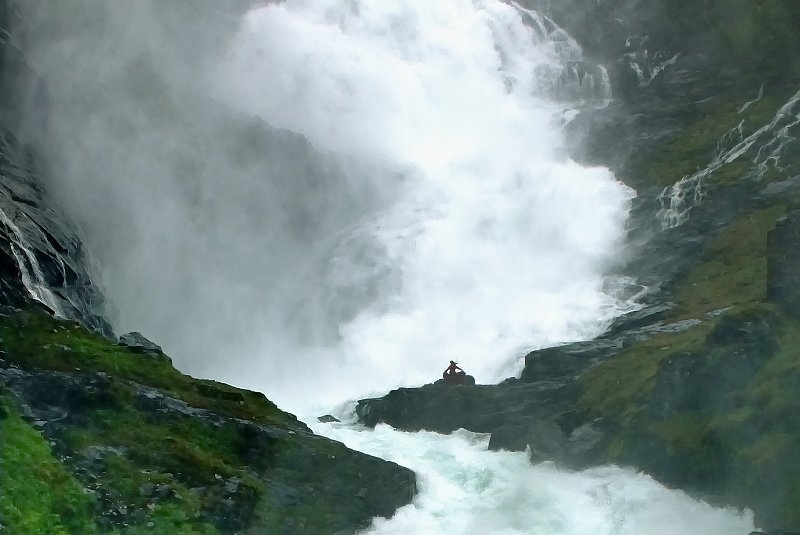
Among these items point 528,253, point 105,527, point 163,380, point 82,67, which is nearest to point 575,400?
point 163,380

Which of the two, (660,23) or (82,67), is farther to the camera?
(660,23)

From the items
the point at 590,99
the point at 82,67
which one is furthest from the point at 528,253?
the point at 82,67

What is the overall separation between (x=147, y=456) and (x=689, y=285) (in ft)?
112

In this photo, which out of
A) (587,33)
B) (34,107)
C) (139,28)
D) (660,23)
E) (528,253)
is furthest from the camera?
(587,33)

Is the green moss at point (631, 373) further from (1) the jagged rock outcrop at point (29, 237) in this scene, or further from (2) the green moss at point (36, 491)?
(1) the jagged rock outcrop at point (29, 237)

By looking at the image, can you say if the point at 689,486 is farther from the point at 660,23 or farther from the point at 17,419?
the point at 660,23

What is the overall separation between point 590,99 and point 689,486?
56148 millimetres

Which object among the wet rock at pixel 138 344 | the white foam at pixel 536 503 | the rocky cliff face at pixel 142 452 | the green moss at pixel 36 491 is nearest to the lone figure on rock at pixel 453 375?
the white foam at pixel 536 503

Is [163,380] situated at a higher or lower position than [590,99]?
lower

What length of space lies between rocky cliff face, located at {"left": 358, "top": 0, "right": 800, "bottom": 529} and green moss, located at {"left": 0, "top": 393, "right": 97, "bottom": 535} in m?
15.9

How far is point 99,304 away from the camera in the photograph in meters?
41.3

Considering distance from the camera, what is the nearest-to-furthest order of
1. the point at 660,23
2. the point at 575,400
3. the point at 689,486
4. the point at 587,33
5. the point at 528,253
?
the point at 689,486 → the point at 575,400 → the point at 528,253 → the point at 660,23 → the point at 587,33

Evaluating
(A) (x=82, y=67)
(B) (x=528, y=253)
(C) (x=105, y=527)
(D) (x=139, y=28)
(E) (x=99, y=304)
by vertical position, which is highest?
(D) (x=139, y=28)

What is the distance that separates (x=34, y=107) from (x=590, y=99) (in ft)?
149
